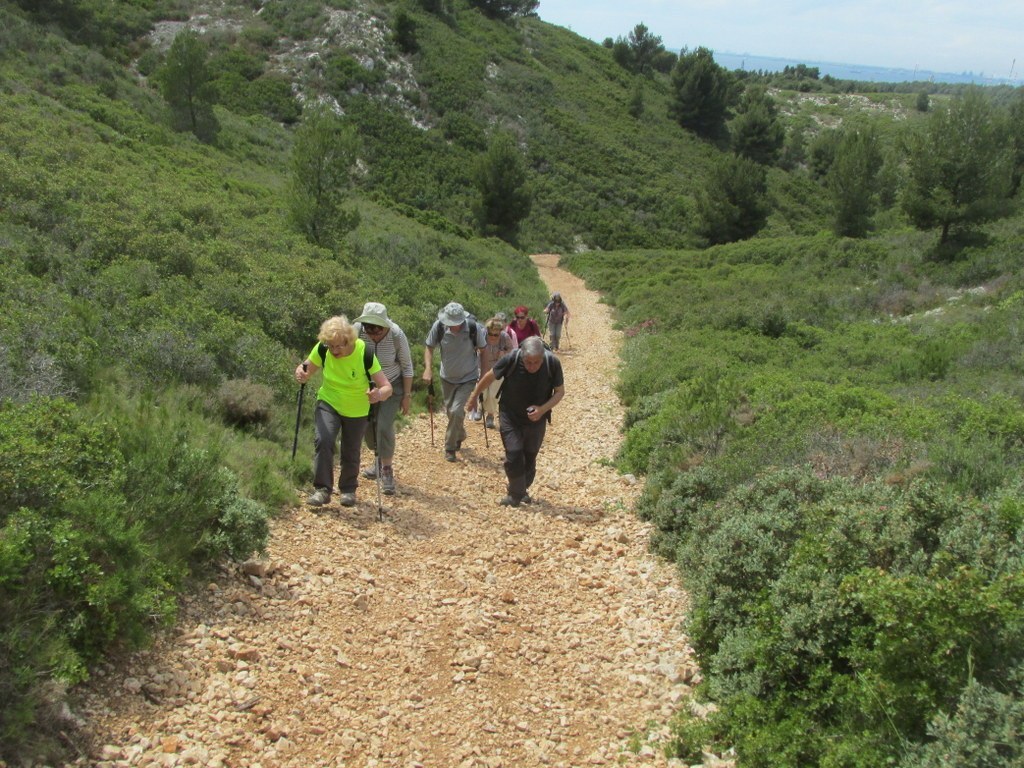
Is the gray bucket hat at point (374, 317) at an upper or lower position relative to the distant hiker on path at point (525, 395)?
upper

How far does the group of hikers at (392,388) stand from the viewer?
21.0 ft

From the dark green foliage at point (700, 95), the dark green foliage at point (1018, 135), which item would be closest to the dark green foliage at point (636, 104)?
the dark green foliage at point (700, 95)

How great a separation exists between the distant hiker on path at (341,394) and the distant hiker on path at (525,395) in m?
1.26

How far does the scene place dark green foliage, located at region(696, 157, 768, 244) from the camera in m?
44.9

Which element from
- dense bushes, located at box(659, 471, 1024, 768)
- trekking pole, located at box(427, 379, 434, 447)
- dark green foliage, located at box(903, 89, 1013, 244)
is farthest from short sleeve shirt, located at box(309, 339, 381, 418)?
dark green foliage, located at box(903, 89, 1013, 244)

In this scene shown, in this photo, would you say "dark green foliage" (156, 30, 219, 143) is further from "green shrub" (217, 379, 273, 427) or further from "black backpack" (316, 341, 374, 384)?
"black backpack" (316, 341, 374, 384)

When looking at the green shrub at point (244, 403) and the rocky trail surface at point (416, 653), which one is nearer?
the rocky trail surface at point (416, 653)

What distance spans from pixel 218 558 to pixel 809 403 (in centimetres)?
651

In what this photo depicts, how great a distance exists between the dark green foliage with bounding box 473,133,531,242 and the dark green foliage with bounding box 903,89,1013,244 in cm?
2218

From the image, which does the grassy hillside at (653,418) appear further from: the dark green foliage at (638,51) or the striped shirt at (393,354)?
the dark green foliage at (638,51)

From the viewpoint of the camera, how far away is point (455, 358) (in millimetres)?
8570

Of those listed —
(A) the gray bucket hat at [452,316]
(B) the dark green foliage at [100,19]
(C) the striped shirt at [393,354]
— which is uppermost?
(B) the dark green foliage at [100,19]

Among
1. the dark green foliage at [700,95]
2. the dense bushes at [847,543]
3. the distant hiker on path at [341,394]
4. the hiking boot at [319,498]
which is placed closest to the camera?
the dense bushes at [847,543]

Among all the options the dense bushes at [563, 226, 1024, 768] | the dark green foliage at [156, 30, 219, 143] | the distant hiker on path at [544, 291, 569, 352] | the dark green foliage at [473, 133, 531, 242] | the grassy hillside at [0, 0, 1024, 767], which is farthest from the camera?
the dark green foliage at [473, 133, 531, 242]
